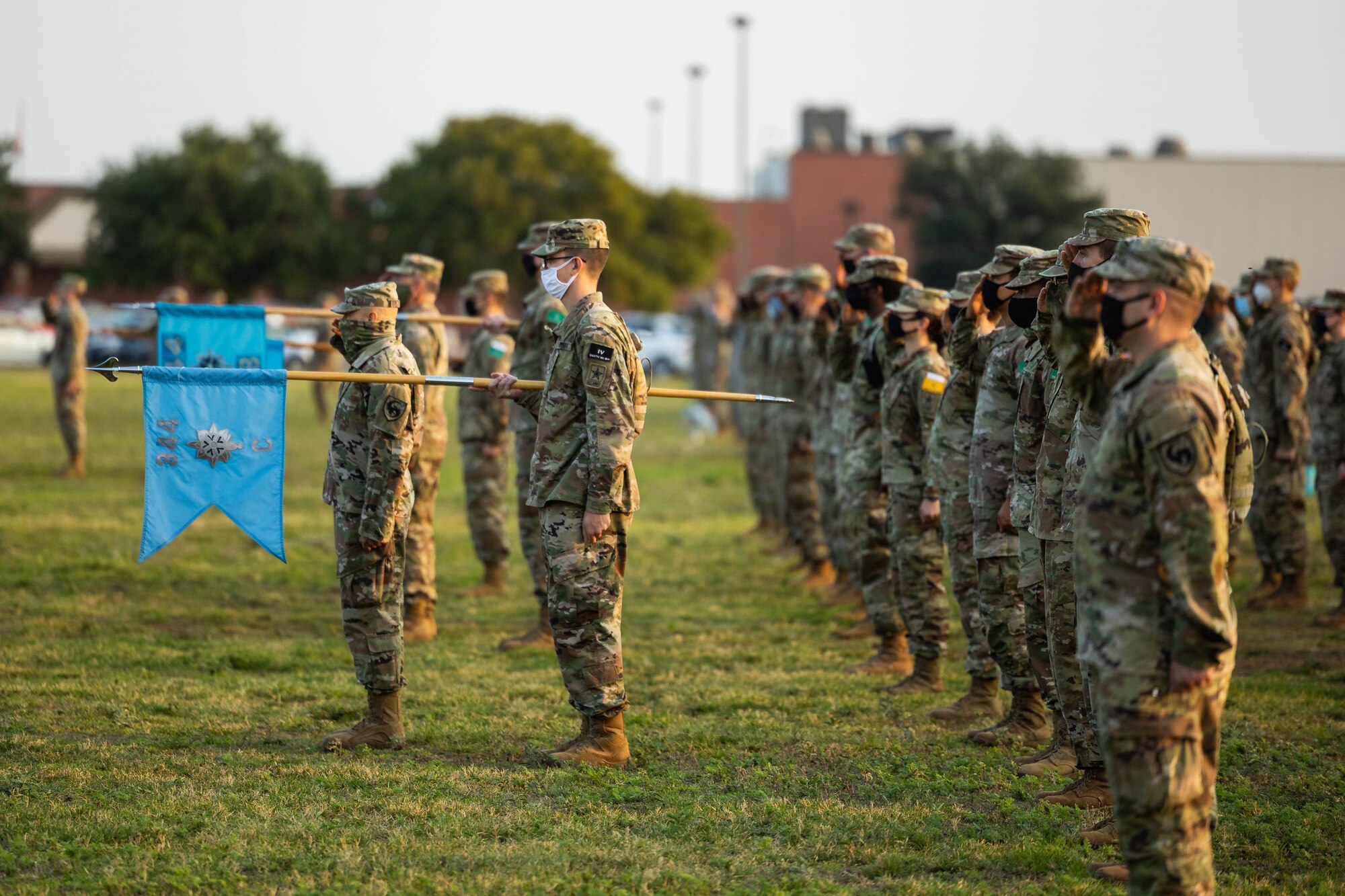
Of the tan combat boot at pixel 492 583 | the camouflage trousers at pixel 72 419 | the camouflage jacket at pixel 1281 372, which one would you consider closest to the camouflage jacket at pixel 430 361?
the tan combat boot at pixel 492 583

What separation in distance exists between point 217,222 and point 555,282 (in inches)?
2088

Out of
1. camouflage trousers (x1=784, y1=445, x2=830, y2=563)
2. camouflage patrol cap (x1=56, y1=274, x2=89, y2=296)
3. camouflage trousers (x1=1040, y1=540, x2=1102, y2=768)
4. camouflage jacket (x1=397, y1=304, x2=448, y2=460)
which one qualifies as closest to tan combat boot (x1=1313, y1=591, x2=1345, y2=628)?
camouflage trousers (x1=784, y1=445, x2=830, y2=563)

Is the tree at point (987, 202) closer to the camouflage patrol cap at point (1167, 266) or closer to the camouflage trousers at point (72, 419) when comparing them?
the camouflage trousers at point (72, 419)

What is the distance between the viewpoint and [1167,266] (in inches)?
175

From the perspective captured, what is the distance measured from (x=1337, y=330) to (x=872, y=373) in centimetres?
495

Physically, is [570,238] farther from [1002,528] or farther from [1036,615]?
[1036,615]

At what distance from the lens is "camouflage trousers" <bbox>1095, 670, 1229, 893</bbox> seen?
14.4ft

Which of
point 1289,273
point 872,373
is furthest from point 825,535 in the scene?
point 1289,273

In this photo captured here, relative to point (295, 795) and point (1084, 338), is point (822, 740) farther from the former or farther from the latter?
point (1084, 338)

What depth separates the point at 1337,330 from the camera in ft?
37.9

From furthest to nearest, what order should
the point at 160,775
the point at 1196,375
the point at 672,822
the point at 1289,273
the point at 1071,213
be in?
1. the point at 1071,213
2. the point at 1289,273
3. the point at 160,775
4. the point at 672,822
5. the point at 1196,375

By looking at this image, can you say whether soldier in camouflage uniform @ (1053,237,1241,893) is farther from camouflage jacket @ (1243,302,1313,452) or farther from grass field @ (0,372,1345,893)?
camouflage jacket @ (1243,302,1313,452)

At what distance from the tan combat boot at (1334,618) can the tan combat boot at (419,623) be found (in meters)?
6.66

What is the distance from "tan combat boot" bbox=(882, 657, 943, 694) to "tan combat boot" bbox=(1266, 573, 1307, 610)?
4227 millimetres
